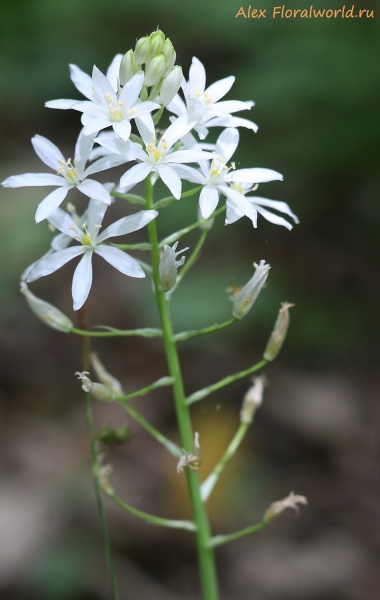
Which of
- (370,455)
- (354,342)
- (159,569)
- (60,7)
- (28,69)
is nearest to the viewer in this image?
(159,569)

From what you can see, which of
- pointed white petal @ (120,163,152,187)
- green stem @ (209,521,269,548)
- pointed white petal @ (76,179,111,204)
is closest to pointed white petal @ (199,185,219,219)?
pointed white petal @ (120,163,152,187)

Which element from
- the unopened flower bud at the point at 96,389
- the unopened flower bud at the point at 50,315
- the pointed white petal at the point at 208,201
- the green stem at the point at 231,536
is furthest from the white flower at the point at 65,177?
the green stem at the point at 231,536

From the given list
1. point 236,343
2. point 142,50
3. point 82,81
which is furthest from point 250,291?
point 236,343

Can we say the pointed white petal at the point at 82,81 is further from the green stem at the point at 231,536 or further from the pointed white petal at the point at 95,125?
the green stem at the point at 231,536

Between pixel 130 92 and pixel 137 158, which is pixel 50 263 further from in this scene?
pixel 130 92

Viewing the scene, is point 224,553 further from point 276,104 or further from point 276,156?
point 276,104

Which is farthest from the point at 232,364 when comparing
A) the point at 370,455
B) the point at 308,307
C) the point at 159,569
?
the point at 159,569

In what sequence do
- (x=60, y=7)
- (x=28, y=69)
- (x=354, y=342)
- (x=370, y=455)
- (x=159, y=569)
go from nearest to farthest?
(x=159, y=569), (x=370, y=455), (x=354, y=342), (x=60, y=7), (x=28, y=69)
